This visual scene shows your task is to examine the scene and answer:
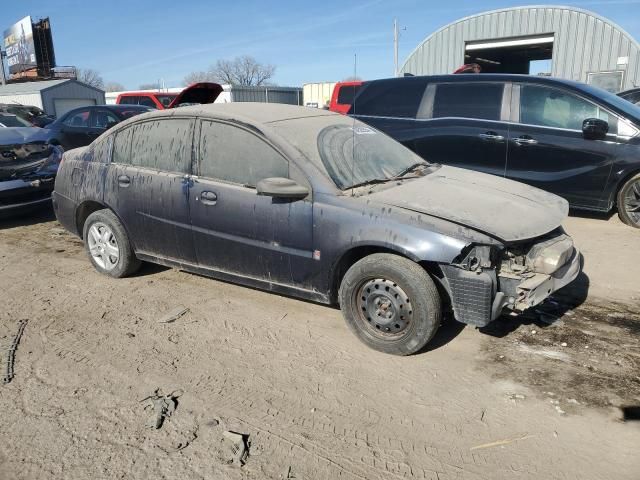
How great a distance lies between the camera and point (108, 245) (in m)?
4.85

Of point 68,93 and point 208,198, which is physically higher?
point 68,93

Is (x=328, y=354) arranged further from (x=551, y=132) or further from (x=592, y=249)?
(x=551, y=132)

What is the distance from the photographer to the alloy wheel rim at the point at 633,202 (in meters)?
5.97

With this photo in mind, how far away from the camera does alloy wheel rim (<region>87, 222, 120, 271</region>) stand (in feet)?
15.8

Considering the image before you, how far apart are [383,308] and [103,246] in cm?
299

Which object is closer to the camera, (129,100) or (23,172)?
(23,172)

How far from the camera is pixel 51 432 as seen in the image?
2.68 meters

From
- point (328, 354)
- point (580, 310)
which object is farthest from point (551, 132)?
point (328, 354)

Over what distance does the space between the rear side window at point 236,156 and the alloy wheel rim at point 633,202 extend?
4.60m

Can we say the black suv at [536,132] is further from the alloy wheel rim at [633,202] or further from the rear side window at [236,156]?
the rear side window at [236,156]

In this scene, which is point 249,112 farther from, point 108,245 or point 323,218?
point 108,245

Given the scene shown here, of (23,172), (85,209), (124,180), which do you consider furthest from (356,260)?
(23,172)

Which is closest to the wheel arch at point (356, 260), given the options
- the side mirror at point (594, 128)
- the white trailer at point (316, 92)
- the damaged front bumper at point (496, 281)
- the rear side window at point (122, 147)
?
the damaged front bumper at point (496, 281)

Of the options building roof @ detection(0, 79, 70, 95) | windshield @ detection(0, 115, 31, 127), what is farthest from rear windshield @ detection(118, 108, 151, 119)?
building roof @ detection(0, 79, 70, 95)
